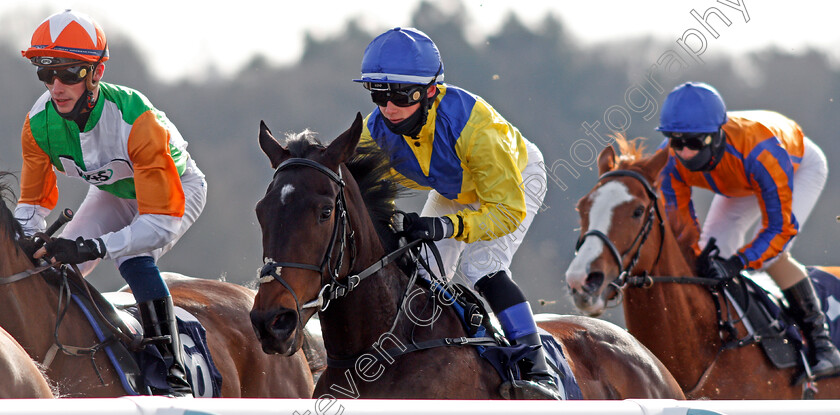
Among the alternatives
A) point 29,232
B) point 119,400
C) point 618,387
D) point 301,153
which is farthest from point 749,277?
point 119,400

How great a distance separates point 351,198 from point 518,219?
560 mm

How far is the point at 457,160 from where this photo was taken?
3193mm

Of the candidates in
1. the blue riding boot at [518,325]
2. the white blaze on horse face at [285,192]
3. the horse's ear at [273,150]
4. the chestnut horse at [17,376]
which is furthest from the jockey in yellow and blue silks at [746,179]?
the chestnut horse at [17,376]

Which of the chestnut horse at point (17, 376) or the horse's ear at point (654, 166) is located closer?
the chestnut horse at point (17, 376)

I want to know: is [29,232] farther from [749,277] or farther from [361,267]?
[749,277]

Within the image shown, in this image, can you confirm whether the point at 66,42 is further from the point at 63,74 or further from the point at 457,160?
the point at 457,160

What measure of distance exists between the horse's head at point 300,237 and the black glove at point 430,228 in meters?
0.24

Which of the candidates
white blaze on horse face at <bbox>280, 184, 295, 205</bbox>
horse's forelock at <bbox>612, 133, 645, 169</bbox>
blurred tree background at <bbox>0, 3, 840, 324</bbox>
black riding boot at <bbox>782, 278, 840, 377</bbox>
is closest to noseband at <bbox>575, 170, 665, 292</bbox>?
horse's forelock at <bbox>612, 133, 645, 169</bbox>

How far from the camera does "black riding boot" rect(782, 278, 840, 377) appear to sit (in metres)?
4.78

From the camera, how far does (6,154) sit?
978 cm

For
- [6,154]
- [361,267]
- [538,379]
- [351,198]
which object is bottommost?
[6,154]

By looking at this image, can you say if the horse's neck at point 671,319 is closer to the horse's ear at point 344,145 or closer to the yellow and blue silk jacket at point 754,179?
the yellow and blue silk jacket at point 754,179

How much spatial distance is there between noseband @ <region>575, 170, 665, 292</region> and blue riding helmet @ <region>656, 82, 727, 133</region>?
456 millimetres

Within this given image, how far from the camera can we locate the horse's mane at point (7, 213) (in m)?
3.23
